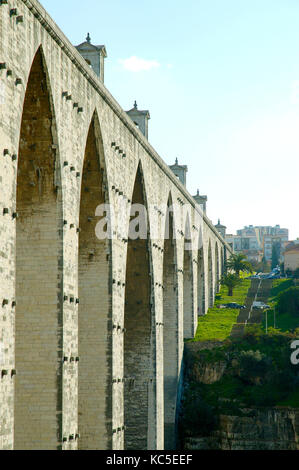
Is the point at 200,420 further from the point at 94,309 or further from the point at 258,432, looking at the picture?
the point at 94,309

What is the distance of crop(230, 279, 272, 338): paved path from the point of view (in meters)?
52.3

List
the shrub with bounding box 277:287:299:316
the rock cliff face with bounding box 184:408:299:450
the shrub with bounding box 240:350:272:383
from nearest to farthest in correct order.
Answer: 1. the rock cliff face with bounding box 184:408:299:450
2. the shrub with bounding box 240:350:272:383
3. the shrub with bounding box 277:287:299:316

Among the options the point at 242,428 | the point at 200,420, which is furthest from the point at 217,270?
the point at 242,428

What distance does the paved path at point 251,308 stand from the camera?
172 feet

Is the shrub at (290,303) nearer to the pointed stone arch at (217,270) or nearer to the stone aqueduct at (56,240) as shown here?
the pointed stone arch at (217,270)

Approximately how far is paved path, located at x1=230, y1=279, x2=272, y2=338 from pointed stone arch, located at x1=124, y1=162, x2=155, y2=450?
1443 cm

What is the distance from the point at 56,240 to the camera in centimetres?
1956

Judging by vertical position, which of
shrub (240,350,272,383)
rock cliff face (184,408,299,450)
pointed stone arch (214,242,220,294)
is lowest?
rock cliff face (184,408,299,450)

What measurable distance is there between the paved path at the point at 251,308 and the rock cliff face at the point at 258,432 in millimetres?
8386

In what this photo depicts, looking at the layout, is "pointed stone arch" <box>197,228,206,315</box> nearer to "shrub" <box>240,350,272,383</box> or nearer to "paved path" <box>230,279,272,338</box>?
"paved path" <box>230,279,272,338</box>

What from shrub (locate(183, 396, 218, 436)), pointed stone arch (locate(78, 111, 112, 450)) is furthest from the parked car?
pointed stone arch (locate(78, 111, 112, 450))

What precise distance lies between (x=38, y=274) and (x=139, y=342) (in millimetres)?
13640

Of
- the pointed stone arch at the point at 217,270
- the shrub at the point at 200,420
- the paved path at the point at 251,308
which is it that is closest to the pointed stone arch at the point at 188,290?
the paved path at the point at 251,308

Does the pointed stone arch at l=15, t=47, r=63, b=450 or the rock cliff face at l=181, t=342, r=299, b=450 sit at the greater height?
the pointed stone arch at l=15, t=47, r=63, b=450
